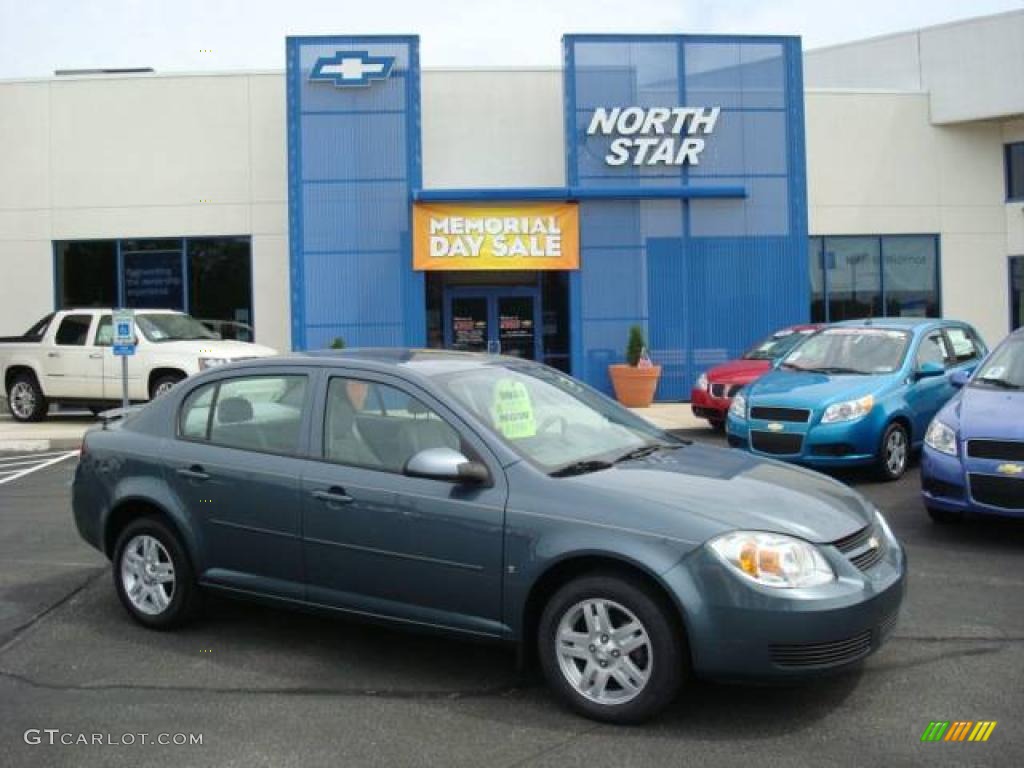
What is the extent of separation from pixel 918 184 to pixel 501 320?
9.20 meters

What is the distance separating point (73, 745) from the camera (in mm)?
4137

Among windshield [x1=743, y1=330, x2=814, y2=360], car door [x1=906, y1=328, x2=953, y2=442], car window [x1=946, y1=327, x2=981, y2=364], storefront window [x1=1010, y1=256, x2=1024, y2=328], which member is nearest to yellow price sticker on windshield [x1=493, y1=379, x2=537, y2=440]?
car door [x1=906, y1=328, x2=953, y2=442]

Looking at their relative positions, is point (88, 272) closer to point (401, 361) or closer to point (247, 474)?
point (247, 474)

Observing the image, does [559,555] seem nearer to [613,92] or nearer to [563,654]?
[563,654]

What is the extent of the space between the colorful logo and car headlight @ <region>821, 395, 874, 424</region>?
18.8 feet

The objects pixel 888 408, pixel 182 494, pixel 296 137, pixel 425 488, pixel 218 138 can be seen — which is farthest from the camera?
pixel 218 138

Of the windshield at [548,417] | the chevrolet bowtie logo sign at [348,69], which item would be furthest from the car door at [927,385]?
the chevrolet bowtie logo sign at [348,69]

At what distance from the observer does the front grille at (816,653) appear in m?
4.02

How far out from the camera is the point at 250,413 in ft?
17.9

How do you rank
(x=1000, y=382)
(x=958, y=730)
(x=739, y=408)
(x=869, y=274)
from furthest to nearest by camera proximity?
(x=869, y=274) < (x=739, y=408) < (x=1000, y=382) < (x=958, y=730)

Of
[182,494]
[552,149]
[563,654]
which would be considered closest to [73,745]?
[182,494]

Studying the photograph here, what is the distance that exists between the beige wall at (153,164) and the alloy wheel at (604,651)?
17.2 metres

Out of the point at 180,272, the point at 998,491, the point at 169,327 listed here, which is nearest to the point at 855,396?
the point at 998,491

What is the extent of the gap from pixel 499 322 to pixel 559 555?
55.6 feet
